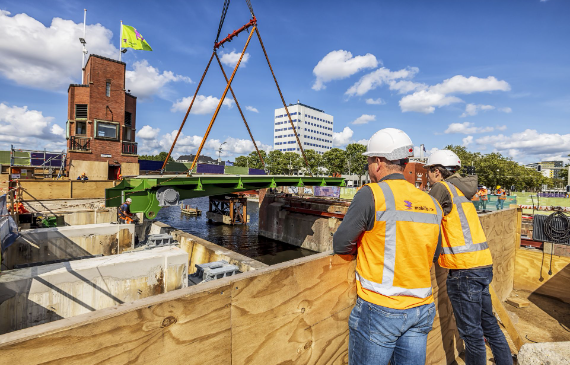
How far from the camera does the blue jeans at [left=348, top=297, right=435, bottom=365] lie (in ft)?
6.51

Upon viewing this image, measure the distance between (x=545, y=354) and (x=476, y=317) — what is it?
0.90 m

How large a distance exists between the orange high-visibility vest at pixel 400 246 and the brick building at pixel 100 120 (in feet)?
92.6

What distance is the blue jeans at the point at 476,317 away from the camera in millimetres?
3223

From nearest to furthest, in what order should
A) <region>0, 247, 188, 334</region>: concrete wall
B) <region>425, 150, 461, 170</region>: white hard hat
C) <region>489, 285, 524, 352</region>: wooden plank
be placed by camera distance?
<region>425, 150, 461, 170</region>: white hard hat < <region>489, 285, 524, 352</region>: wooden plank < <region>0, 247, 188, 334</region>: concrete wall

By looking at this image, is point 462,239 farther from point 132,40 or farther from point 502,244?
point 132,40

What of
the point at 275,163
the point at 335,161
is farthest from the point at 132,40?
the point at 275,163

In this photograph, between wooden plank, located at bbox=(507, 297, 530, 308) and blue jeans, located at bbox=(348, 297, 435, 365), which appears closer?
blue jeans, located at bbox=(348, 297, 435, 365)

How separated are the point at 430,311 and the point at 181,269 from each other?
220 inches

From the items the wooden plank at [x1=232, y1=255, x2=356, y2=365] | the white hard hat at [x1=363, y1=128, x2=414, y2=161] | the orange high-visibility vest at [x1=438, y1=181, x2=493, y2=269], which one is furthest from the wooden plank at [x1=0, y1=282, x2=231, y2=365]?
the orange high-visibility vest at [x1=438, y1=181, x2=493, y2=269]

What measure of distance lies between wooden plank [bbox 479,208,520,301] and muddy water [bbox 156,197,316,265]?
16.1 metres

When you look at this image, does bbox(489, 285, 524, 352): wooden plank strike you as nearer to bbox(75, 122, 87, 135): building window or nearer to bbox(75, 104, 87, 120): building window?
bbox(75, 122, 87, 135): building window

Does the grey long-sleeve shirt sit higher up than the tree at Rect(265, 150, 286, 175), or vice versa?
the tree at Rect(265, 150, 286, 175)

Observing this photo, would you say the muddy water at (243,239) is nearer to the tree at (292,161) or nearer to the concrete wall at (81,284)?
the concrete wall at (81,284)

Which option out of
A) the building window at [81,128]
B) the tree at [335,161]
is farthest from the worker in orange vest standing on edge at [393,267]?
the tree at [335,161]
